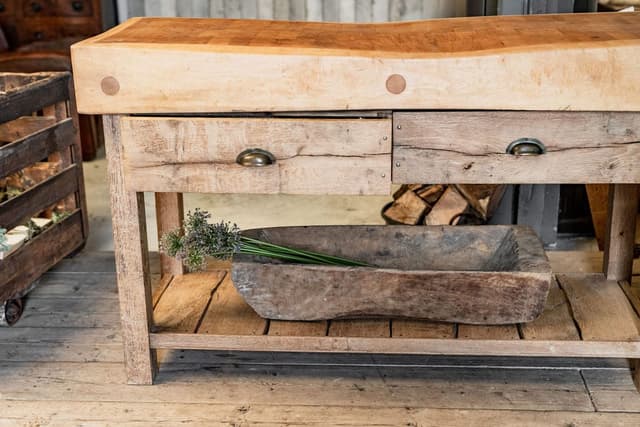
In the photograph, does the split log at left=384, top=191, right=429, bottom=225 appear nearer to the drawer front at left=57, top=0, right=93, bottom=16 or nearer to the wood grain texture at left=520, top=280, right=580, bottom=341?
the wood grain texture at left=520, top=280, right=580, bottom=341

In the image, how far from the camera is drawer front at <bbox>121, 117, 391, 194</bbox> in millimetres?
2184

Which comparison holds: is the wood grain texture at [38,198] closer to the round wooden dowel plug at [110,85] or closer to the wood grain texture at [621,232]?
the round wooden dowel plug at [110,85]

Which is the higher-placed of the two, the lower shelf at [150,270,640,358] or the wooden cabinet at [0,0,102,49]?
the wooden cabinet at [0,0,102,49]

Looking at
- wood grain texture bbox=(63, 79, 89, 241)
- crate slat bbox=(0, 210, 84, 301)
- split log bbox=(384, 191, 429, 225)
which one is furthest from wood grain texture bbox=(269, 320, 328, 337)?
split log bbox=(384, 191, 429, 225)

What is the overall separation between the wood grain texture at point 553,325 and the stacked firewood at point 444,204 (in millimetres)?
953

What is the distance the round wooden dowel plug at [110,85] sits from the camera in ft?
7.13

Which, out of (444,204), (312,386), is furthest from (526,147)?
(444,204)

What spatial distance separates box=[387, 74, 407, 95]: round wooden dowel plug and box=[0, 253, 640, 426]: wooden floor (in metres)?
0.85

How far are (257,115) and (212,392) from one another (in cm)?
79

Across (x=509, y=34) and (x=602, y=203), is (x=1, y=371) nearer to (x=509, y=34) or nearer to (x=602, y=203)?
(x=509, y=34)

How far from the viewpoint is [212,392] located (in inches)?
98.2

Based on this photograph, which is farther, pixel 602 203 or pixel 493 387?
pixel 602 203

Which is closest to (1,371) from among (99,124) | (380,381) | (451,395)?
(380,381)

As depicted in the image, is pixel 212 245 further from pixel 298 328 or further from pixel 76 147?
pixel 76 147
